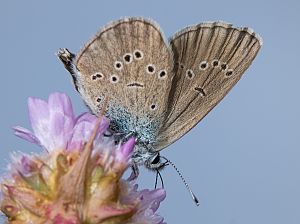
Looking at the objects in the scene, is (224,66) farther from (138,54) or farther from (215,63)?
(138,54)

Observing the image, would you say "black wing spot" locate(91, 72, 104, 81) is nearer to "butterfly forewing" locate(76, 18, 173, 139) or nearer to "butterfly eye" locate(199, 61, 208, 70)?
"butterfly forewing" locate(76, 18, 173, 139)

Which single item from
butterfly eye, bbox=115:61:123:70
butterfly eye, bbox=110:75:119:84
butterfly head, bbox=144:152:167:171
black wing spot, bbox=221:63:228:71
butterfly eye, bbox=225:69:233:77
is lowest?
butterfly head, bbox=144:152:167:171

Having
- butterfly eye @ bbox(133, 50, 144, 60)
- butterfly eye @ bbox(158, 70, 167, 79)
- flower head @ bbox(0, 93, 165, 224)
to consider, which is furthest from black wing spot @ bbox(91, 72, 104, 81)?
flower head @ bbox(0, 93, 165, 224)

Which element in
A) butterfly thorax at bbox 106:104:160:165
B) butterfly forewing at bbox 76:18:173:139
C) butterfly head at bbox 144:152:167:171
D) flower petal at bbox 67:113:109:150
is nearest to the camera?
flower petal at bbox 67:113:109:150

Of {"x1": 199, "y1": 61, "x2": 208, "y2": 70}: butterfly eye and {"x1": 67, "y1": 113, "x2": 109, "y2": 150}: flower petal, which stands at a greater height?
{"x1": 199, "y1": 61, "x2": 208, "y2": 70}: butterfly eye

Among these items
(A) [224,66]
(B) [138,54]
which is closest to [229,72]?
(A) [224,66]

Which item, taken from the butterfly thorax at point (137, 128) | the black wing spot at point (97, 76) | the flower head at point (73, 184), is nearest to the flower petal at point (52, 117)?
the flower head at point (73, 184)

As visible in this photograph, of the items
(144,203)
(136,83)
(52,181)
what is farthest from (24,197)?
(136,83)
